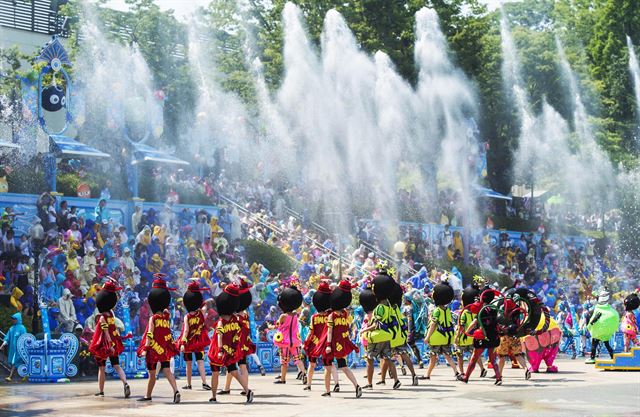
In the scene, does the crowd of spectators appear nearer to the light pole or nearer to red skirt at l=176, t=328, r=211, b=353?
the light pole

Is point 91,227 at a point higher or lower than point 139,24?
lower

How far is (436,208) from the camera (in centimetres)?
4241

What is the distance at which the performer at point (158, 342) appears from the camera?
1661cm

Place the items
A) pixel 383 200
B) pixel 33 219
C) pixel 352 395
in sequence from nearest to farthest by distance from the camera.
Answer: pixel 352 395 → pixel 33 219 → pixel 383 200

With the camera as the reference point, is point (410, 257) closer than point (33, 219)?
No

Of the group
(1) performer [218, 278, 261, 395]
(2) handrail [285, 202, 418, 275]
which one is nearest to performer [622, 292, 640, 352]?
(2) handrail [285, 202, 418, 275]

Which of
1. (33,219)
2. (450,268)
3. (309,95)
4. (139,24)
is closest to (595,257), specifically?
(450,268)

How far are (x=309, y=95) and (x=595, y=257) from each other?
16.0m

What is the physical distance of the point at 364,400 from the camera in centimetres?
1692

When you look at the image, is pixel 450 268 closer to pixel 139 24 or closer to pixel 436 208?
pixel 436 208

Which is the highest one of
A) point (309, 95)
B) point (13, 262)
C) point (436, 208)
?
point (309, 95)

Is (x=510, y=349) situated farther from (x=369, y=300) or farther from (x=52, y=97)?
(x=52, y=97)

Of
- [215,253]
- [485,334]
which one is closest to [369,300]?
[485,334]

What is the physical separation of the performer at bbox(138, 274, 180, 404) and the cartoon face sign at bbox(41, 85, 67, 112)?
1324 cm
